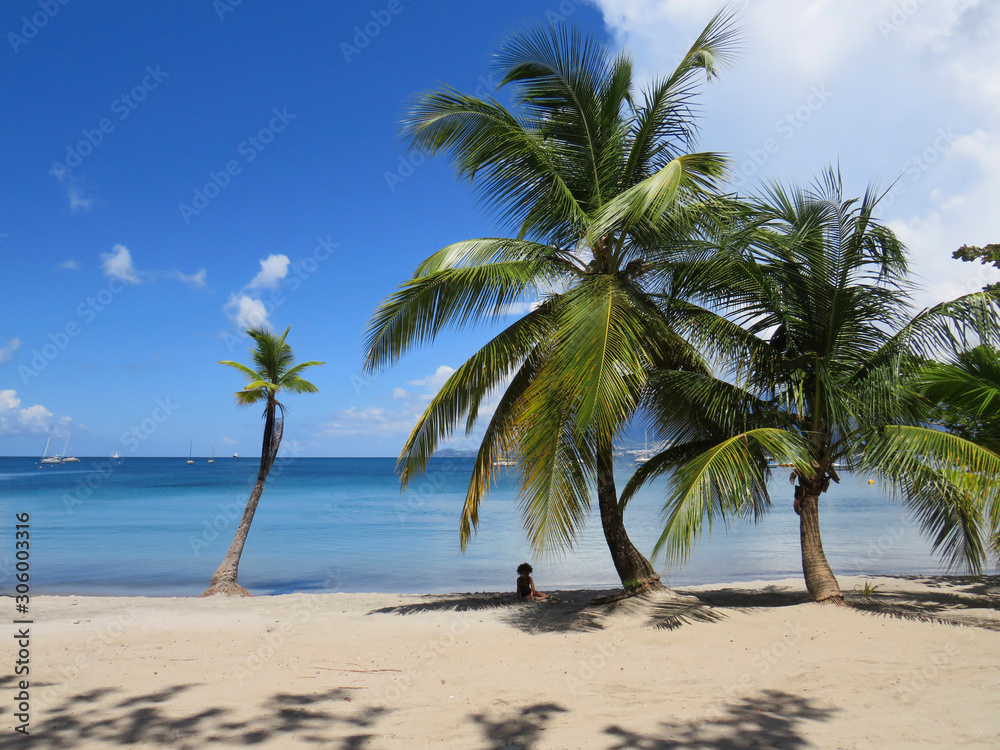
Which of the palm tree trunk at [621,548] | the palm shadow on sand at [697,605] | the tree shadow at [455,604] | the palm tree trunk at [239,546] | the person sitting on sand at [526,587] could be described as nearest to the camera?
the palm shadow on sand at [697,605]

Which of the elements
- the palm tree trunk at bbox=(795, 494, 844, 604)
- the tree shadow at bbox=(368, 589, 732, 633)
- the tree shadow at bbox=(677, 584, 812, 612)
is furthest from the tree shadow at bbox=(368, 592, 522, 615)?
the palm tree trunk at bbox=(795, 494, 844, 604)

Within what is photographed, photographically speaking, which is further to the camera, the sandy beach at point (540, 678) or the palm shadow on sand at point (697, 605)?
the palm shadow on sand at point (697, 605)

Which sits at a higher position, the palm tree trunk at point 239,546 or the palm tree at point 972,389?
the palm tree at point 972,389

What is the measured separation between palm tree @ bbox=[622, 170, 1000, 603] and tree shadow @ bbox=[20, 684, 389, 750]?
13.5 ft

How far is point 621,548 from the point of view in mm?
8391

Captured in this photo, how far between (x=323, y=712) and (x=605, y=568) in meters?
11.9

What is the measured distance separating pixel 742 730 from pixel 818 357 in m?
5.06

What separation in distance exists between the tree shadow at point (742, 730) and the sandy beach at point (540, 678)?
18mm

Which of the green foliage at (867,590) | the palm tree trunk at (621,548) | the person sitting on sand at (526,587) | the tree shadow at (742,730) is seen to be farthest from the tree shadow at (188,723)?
the green foliage at (867,590)

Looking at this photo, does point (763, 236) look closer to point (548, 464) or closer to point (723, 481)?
point (723, 481)

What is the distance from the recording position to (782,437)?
6719 mm

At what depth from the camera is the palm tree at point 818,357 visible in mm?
7285

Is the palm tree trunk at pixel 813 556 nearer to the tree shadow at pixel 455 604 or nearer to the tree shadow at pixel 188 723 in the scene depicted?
the tree shadow at pixel 455 604

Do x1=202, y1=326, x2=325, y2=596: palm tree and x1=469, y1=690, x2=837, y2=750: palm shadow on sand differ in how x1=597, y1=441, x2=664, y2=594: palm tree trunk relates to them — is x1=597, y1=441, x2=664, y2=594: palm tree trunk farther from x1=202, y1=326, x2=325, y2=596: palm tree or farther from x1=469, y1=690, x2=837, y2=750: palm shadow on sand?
x1=202, y1=326, x2=325, y2=596: palm tree
